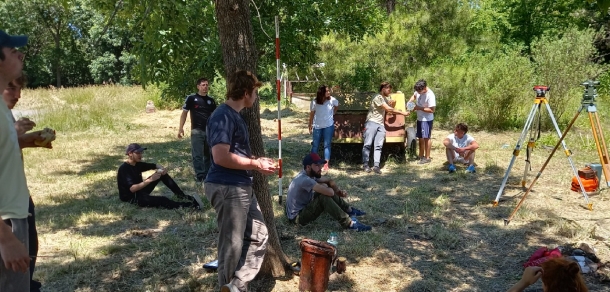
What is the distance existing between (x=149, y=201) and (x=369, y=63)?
367 inches

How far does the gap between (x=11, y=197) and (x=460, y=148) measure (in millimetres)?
7567

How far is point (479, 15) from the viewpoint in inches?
1047

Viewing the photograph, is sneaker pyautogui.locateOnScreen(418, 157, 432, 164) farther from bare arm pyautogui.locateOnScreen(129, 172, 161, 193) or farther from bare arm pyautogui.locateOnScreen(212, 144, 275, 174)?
bare arm pyautogui.locateOnScreen(212, 144, 275, 174)

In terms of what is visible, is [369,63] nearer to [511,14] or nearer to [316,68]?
[316,68]

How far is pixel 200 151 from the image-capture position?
7.80 meters

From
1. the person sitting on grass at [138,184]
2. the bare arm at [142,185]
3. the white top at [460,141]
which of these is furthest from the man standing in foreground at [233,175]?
the white top at [460,141]

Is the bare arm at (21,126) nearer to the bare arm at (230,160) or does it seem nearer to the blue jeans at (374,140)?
the bare arm at (230,160)

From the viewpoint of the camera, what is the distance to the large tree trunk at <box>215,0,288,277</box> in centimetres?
400

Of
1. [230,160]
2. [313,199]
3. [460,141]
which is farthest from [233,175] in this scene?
[460,141]

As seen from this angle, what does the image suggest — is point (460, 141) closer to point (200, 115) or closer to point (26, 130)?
point (200, 115)

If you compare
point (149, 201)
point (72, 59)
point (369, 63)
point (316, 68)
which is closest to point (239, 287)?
point (149, 201)

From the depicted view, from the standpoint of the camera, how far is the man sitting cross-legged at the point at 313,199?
18.3ft

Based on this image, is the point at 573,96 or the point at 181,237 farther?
the point at 573,96

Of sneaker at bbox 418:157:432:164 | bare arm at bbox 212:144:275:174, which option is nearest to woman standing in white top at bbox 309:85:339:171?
sneaker at bbox 418:157:432:164
